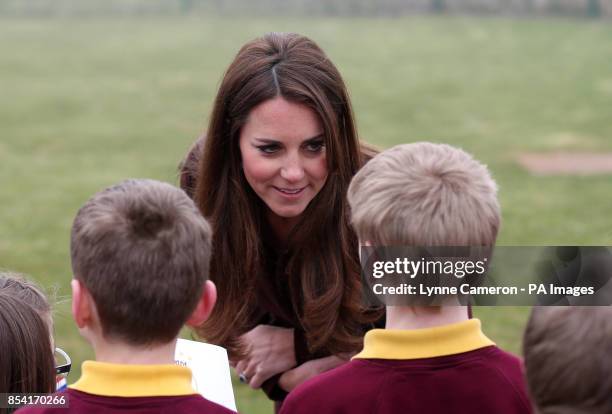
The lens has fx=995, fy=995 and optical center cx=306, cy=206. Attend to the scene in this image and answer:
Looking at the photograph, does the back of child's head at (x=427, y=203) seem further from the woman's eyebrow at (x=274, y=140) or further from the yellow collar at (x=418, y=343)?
the woman's eyebrow at (x=274, y=140)

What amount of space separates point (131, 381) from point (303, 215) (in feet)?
4.34

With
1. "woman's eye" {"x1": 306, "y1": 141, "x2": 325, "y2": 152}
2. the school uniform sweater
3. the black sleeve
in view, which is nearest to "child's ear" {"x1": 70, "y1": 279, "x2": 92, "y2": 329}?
the school uniform sweater

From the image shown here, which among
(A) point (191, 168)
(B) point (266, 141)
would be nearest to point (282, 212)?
(B) point (266, 141)

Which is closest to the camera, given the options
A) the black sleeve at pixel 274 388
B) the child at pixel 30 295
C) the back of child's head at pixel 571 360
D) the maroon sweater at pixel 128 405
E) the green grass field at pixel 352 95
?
the back of child's head at pixel 571 360

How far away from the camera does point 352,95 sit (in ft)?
50.7

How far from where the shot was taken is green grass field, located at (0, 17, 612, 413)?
873 cm

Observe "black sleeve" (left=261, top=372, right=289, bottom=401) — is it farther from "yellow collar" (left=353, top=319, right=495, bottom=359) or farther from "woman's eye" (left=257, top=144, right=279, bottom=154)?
"yellow collar" (left=353, top=319, right=495, bottom=359)

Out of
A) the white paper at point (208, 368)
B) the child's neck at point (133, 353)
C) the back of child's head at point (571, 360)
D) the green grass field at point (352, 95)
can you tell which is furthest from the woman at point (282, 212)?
the green grass field at point (352, 95)

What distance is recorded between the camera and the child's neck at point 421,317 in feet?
7.02

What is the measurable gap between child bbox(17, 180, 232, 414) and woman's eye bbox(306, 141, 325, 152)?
3.52ft

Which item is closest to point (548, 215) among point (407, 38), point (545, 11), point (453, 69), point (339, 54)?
point (453, 69)

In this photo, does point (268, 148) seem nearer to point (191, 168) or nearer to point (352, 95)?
point (191, 168)

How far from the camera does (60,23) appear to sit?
24.9 m

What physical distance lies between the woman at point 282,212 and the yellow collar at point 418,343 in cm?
98
